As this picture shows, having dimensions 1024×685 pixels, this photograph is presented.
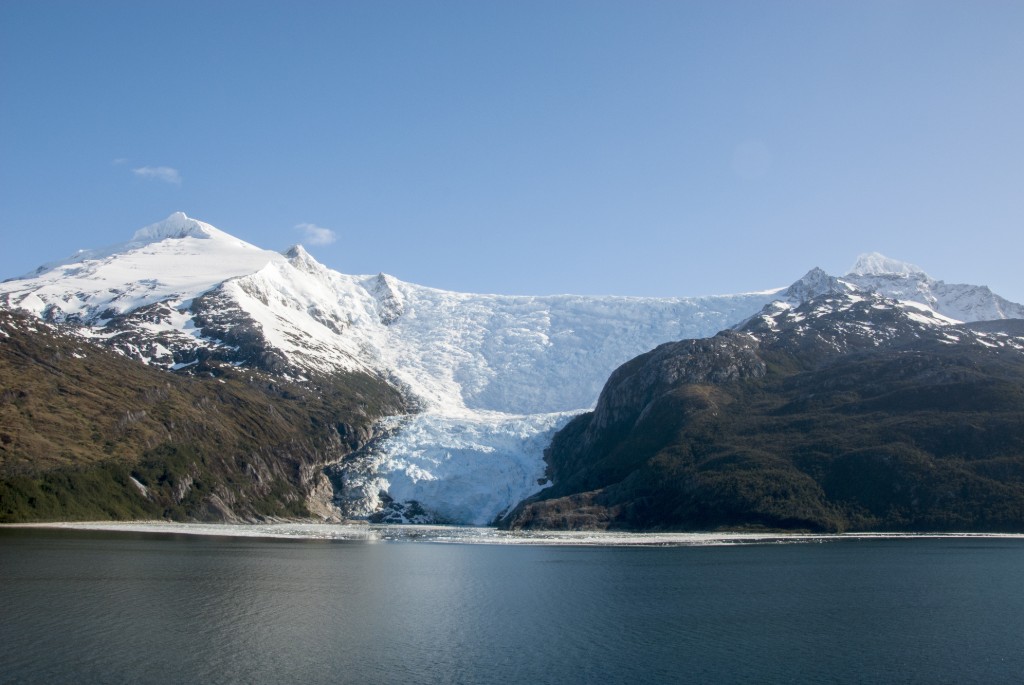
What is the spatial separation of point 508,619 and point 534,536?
103962 mm

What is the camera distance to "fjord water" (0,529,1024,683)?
174 ft

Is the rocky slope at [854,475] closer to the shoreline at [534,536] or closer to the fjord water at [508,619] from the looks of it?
the shoreline at [534,536]

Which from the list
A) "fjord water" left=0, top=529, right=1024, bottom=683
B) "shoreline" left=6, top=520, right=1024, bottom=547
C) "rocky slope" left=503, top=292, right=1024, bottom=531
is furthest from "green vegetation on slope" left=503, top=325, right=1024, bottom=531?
"fjord water" left=0, top=529, right=1024, bottom=683

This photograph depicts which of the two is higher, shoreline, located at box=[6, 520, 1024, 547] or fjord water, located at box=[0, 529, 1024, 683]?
fjord water, located at box=[0, 529, 1024, 683]

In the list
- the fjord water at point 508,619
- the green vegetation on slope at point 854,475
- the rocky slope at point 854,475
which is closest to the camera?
the fjord water at point 508,619

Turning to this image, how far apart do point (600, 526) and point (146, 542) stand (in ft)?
295

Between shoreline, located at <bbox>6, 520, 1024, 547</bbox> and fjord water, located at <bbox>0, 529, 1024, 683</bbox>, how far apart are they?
31.7 meters

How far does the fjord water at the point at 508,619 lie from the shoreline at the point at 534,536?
1250 inches

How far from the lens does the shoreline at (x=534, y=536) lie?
147500mm

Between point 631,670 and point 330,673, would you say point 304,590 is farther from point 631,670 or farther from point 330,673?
point 631,670

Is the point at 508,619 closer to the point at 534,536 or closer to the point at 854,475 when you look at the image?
the point at 534,536

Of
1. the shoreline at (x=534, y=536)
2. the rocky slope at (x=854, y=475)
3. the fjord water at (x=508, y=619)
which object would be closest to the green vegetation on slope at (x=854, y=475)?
the rocky slope at (x=854, y=475)

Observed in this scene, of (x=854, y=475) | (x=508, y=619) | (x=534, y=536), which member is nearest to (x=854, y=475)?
(x=854, y=475)

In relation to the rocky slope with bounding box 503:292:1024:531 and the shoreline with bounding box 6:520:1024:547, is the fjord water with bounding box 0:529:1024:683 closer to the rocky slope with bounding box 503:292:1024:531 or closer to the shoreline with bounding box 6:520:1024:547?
the shoreline with bounding box 6:520:1024:547
